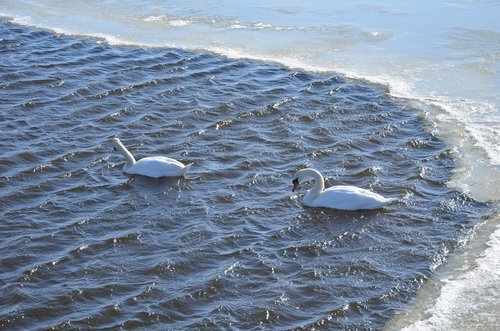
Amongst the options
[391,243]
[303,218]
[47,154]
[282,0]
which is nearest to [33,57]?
[47,154]

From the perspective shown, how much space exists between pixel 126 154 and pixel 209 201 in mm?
1639

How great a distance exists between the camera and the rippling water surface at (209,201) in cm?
862

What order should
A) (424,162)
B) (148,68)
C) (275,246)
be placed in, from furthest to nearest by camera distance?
(148,68) < (424,162) < (275,246)

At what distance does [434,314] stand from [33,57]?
10.7 m

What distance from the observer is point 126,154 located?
11844mm

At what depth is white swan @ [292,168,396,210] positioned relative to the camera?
10.6 metres

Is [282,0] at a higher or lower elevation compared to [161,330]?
higher

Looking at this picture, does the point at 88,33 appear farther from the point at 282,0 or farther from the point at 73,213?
the point at 73,213

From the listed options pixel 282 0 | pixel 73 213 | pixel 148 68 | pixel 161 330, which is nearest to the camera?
pixel 161 330

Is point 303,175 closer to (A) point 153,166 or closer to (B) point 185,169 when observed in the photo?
(B) point 185,169

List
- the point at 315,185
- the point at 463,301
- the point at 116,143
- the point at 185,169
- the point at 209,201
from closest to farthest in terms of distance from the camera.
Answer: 1. the point at 463,301
2. the point at 209,201
3. the point at 315,185
4. the point at 185,169
5. the point at 116,143

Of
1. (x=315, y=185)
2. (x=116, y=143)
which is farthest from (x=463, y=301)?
(x=116, y=143)

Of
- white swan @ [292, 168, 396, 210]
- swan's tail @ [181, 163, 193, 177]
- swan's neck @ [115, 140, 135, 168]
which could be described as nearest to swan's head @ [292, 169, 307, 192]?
white swan @ [292, 168, 396, 210]

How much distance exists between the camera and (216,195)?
435 inches
